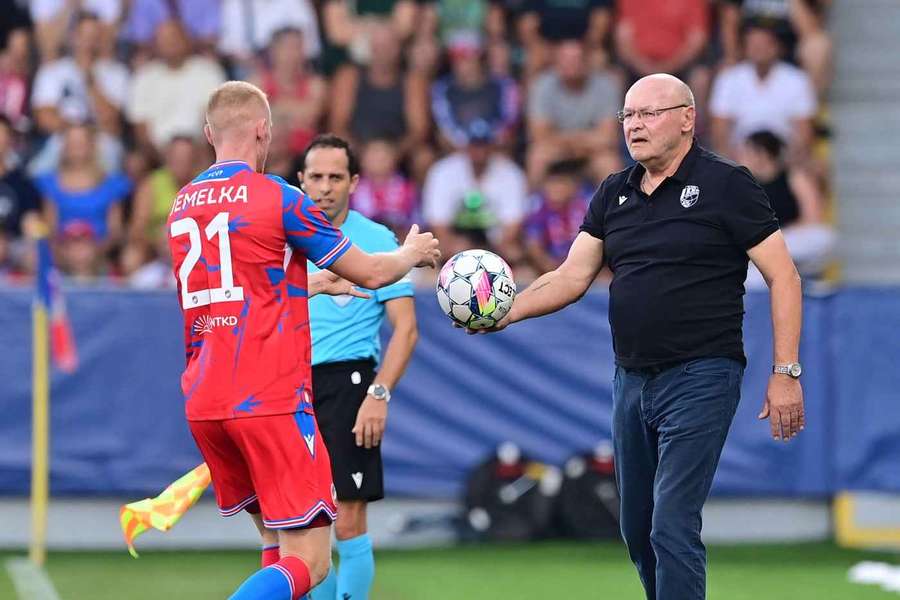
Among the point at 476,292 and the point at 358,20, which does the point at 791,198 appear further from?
the point at 476,292

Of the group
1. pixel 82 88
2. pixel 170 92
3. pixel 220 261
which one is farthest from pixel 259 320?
pixel 82 88

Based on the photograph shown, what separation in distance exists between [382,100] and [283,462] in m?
8.78

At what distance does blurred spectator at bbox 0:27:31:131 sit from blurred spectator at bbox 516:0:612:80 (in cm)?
472

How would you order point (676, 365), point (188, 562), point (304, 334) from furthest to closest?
1. point (188, 562)
2. point (676, 365)
3. point (304, 334)

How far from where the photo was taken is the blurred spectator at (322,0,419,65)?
1484 cm

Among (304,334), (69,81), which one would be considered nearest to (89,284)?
(69,81)

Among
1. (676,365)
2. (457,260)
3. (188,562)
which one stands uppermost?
(457,260)

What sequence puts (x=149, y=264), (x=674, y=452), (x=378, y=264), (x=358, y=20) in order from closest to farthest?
(x=378, y=264) → (x=674, y=452) → (x=149, y=264) → (x=358, y=20)

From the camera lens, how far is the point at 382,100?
14.5 m

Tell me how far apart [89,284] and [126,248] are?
6.26 ft

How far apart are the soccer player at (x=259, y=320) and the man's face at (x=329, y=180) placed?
1249mm

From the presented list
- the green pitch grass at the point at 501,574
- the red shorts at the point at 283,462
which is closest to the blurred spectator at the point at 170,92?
the green pitch grass at the point at 501,574

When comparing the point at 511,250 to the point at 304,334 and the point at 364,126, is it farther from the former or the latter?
the point at 304,334

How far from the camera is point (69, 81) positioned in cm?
→ 1454
